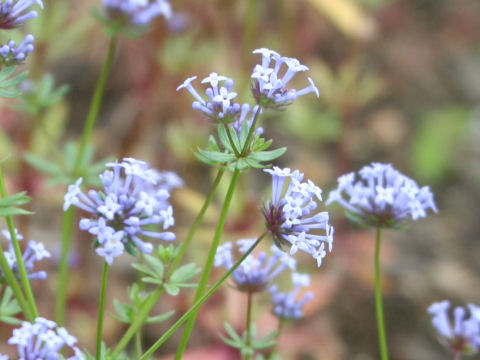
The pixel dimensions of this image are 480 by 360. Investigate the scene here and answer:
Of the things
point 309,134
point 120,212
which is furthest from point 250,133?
point 309,134

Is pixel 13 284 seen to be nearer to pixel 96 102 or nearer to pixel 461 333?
pixel 96 102

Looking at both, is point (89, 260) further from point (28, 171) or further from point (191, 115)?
point (191, 115)

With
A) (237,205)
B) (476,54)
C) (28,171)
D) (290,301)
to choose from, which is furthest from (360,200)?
(476,54)

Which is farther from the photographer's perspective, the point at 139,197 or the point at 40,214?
the point at 40,214

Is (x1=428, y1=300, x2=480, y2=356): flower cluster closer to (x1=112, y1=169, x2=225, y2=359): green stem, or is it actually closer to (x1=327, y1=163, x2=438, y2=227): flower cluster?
(x1=327, y1=163, x2=438, y2=227): flower cluster

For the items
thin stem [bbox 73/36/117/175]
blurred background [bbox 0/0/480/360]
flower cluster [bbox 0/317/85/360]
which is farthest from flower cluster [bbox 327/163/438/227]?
blurred background [bbox 0/0/480/360]
